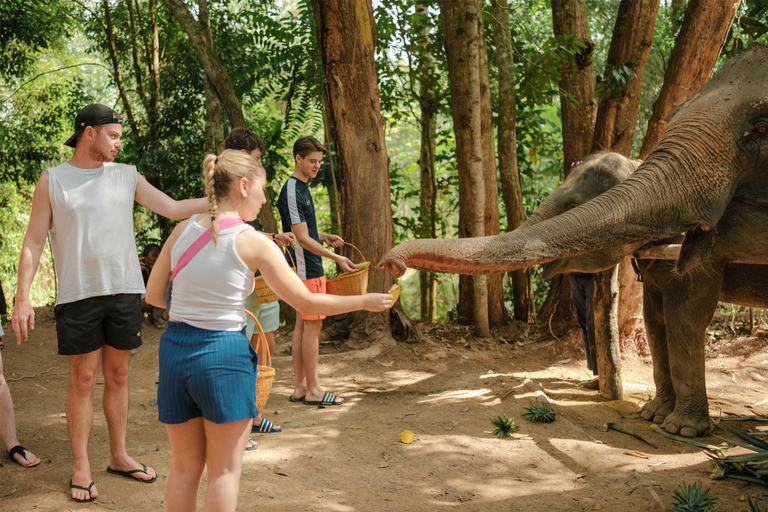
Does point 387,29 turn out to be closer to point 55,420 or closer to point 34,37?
point 34,37

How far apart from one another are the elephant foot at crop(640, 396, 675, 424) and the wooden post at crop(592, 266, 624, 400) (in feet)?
1.25

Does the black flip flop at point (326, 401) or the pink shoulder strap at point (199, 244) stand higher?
the pink shoulder strap at point (199, 244)

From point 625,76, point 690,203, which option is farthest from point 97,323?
point 625,76

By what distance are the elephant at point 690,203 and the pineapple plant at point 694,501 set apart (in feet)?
4.27

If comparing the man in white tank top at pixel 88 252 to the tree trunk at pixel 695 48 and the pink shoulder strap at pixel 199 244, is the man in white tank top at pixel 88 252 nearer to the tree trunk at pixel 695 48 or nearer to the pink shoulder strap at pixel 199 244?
the pink shoulder strap at pixel 199 244

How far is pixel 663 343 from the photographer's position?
18.9 feet

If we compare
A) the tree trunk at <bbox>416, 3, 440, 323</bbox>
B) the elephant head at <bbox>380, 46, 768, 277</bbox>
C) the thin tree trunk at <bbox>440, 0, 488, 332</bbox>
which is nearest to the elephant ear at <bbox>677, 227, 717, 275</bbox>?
Result: the elephant head at <bbox>380, 46, 768, 277</bbox>

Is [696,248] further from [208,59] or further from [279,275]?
[208,59]

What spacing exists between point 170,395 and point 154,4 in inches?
420

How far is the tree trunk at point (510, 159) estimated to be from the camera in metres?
9.16

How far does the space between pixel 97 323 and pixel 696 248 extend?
364 centimetres

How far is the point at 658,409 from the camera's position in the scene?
18.1ft

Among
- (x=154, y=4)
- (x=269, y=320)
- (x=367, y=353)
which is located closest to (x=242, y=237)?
(x=269, y=320)

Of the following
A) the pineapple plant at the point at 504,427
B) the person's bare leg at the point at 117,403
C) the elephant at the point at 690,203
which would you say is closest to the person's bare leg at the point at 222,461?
the elephant at the point at 690,203
